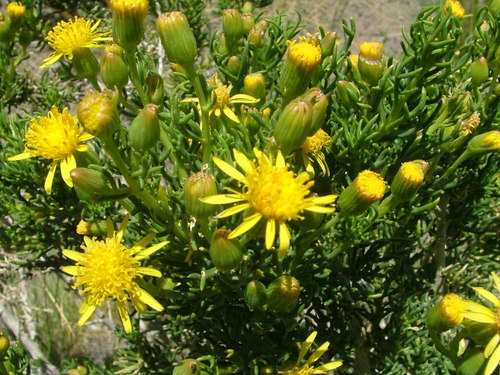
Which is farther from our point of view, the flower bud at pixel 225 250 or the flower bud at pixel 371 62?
the flower bud at pixel 371 62

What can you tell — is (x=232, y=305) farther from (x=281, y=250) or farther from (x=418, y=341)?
(x=418, y=341)

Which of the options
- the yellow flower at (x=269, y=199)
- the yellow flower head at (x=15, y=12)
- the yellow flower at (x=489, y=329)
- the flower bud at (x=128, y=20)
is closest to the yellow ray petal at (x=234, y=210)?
the yellow flower at (x=269, y=199)

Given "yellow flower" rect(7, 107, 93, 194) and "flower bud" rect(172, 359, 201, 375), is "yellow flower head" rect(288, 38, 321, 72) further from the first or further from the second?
"flower bud" rect(172, 359, 201, 375)

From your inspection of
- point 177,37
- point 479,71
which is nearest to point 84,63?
point 177,37

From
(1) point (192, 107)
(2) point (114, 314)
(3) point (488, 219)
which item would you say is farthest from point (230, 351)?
(2) point (114, 314)

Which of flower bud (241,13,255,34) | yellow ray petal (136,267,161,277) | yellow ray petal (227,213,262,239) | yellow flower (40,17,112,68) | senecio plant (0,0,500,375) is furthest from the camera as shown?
flower bud (241,13,255,34)

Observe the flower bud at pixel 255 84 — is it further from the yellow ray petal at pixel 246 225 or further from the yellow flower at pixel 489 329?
the yellow flower at pixel 489 329

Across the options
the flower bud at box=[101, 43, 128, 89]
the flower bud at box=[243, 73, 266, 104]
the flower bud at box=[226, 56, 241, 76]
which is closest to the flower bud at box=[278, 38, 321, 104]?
the flower bud at box=[243, 73, 266, 104]
